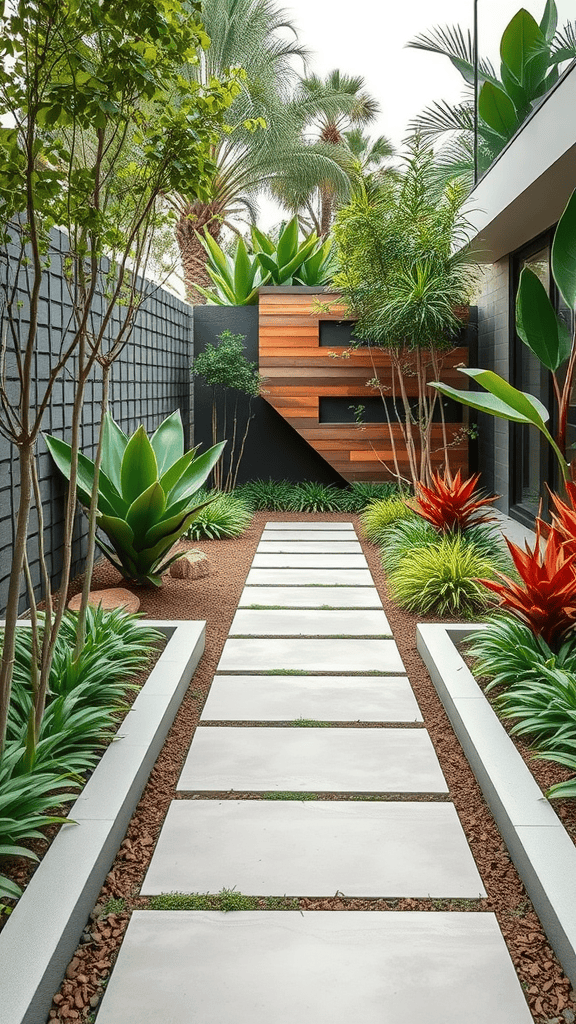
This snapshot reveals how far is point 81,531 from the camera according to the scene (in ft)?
17.6

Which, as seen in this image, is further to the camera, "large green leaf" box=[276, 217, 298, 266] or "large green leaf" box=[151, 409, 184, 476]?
"large green leaf" box=[276, 217, 298, 266]

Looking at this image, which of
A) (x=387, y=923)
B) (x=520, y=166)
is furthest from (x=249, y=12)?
(x=387, y=923)

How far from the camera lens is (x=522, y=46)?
560 centimetres

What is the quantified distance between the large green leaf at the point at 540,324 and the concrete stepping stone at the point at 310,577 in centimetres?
184

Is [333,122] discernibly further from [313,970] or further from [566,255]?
[313,970]

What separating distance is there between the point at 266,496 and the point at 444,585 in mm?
4294

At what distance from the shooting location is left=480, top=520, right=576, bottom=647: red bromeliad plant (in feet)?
10.8

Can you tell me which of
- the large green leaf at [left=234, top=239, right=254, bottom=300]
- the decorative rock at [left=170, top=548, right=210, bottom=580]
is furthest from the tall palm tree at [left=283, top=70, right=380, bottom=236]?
the decorative rock at [left=170, top=548, right=210, bottom=580]

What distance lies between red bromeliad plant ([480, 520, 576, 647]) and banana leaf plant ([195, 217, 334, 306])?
615 cm

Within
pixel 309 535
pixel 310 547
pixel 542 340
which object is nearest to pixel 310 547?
pixel 310 547

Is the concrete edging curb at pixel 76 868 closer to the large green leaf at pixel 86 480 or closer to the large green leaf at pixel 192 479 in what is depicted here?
the large green leaf at pixel 86 480

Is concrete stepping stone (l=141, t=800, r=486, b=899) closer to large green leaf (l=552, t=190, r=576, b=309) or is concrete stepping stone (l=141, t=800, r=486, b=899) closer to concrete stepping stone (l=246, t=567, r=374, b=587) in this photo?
large green leaf (l=552, t=190, r=576, b=309)

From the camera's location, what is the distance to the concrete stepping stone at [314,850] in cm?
217

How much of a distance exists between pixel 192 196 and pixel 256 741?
1.75 metres
